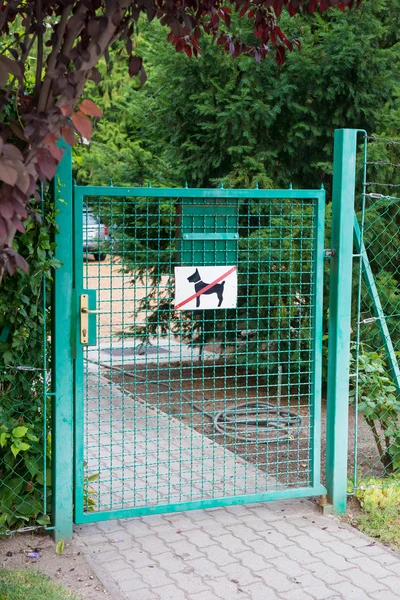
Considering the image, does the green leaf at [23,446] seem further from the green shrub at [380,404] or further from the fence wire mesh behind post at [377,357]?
the green shrub at [380,404]

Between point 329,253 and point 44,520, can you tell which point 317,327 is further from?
point 44,520

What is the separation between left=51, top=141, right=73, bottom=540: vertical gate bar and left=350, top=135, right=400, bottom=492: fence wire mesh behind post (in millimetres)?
1838

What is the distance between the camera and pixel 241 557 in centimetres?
426

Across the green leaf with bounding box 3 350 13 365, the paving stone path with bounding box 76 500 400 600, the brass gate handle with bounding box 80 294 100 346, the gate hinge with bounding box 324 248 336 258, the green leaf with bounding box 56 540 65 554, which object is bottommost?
the paving stone path with bounding box 76 500 400 600

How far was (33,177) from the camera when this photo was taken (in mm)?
2541

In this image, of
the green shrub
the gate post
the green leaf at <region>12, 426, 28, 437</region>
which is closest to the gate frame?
the gate post

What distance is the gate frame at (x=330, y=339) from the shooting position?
14.0ft

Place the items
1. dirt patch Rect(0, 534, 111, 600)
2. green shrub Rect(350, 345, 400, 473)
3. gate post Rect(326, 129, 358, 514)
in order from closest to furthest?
dirt patch Rect(0, 534, 111, 600) → gate post Rect(326, 129, 358, 514) → green shrub Rect(350, 345, 400, 473)

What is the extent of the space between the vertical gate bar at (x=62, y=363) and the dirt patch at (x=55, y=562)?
13cm

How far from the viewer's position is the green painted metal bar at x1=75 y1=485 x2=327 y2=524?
446 centimetres

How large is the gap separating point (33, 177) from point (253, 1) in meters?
2.11

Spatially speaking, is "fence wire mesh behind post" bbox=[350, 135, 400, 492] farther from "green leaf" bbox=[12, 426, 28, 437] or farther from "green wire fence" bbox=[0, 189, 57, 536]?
"green leaf" bbox=[12, 426, 28, 437]

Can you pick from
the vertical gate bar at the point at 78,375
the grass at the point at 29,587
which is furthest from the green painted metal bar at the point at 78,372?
the grass at the point at 29,587

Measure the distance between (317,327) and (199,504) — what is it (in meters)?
1.36
